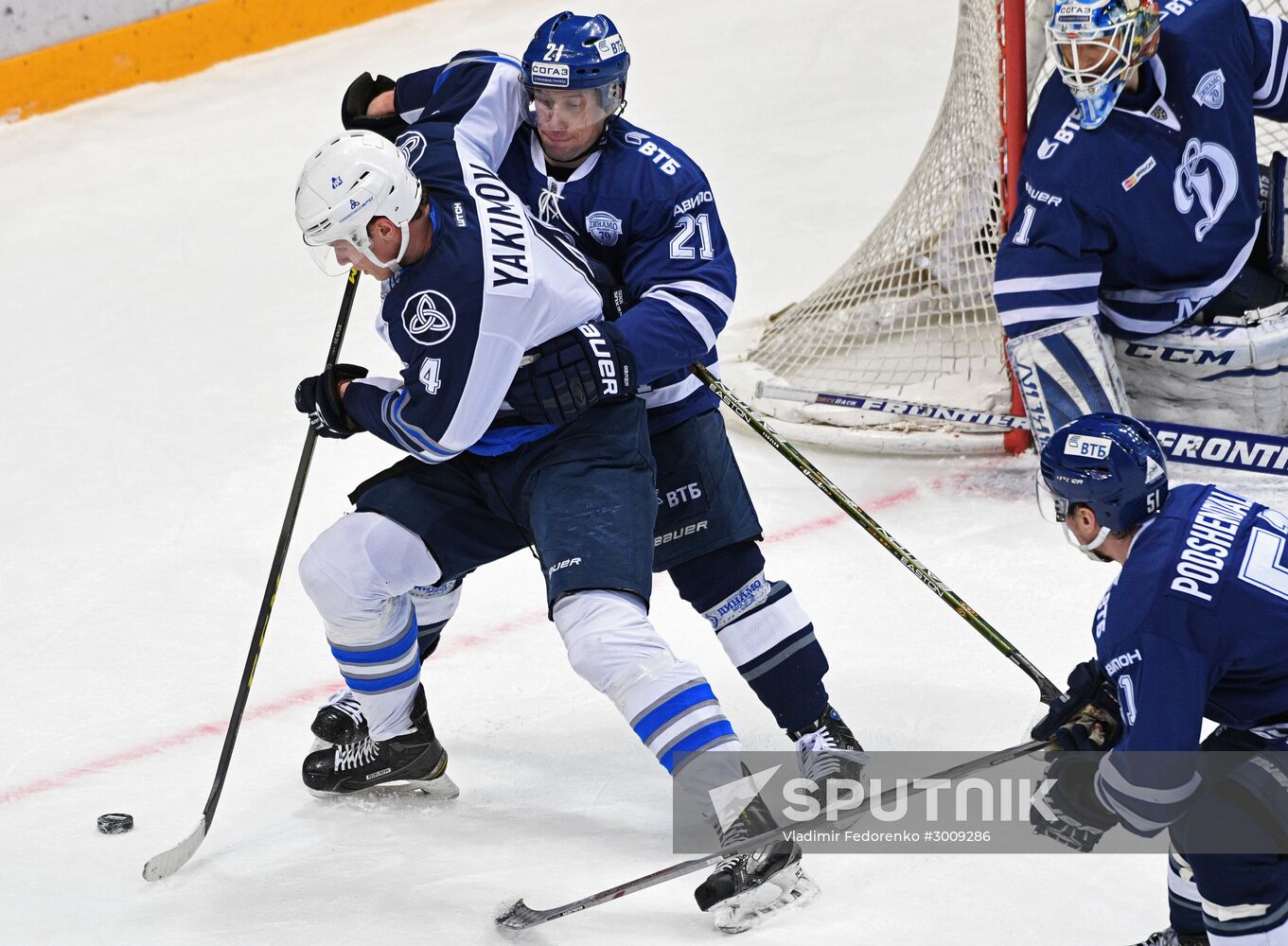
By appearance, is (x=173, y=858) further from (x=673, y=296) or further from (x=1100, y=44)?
(x=1100, y=44)

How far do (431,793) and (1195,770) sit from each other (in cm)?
139

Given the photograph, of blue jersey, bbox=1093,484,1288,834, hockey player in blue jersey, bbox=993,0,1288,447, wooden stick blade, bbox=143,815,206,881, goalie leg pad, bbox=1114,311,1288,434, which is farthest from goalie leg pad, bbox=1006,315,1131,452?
wooden stick blade, bbox=143,815,206,881

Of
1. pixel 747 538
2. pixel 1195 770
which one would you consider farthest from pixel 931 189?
pixel 1195 770

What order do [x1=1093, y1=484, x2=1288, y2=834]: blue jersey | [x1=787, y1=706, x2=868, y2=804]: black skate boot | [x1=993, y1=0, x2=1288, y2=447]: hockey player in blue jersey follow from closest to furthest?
[x1=1093, y1=484, x2=1288, y2=834]: blue jersey < [x1=787, y1=706, x2=868, y2=804]: black skate boot < [x1=993, y1=0, x2=1288, y2=447]: hockey player in blue jersey

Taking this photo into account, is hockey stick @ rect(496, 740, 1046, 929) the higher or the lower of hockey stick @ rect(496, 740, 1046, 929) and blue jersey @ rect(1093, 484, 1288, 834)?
the lower

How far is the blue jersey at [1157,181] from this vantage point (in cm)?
328

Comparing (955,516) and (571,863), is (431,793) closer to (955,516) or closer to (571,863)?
(571,863)

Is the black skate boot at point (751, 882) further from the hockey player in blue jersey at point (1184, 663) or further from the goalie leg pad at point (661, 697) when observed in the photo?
the hockey player in blue jersey at point (1184, 663)

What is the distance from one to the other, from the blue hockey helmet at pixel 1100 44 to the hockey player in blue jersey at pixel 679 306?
0.81 metres

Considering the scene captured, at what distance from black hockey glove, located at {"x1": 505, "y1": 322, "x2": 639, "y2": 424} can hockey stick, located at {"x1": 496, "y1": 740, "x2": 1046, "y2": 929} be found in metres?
0.70

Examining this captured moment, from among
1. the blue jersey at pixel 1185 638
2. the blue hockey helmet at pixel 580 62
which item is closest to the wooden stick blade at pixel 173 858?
the blue hockey helmet at pixel 580 62

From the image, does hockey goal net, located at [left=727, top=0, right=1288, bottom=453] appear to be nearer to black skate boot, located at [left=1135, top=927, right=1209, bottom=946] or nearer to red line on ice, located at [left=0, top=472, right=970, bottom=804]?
red line on ice, located at [left=0, top=472, right=970, bottom=804]

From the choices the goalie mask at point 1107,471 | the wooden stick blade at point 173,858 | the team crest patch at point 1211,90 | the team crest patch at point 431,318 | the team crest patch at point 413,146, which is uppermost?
the team crest patch at point 413,146

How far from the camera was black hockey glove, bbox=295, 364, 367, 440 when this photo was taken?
2.71 metres
